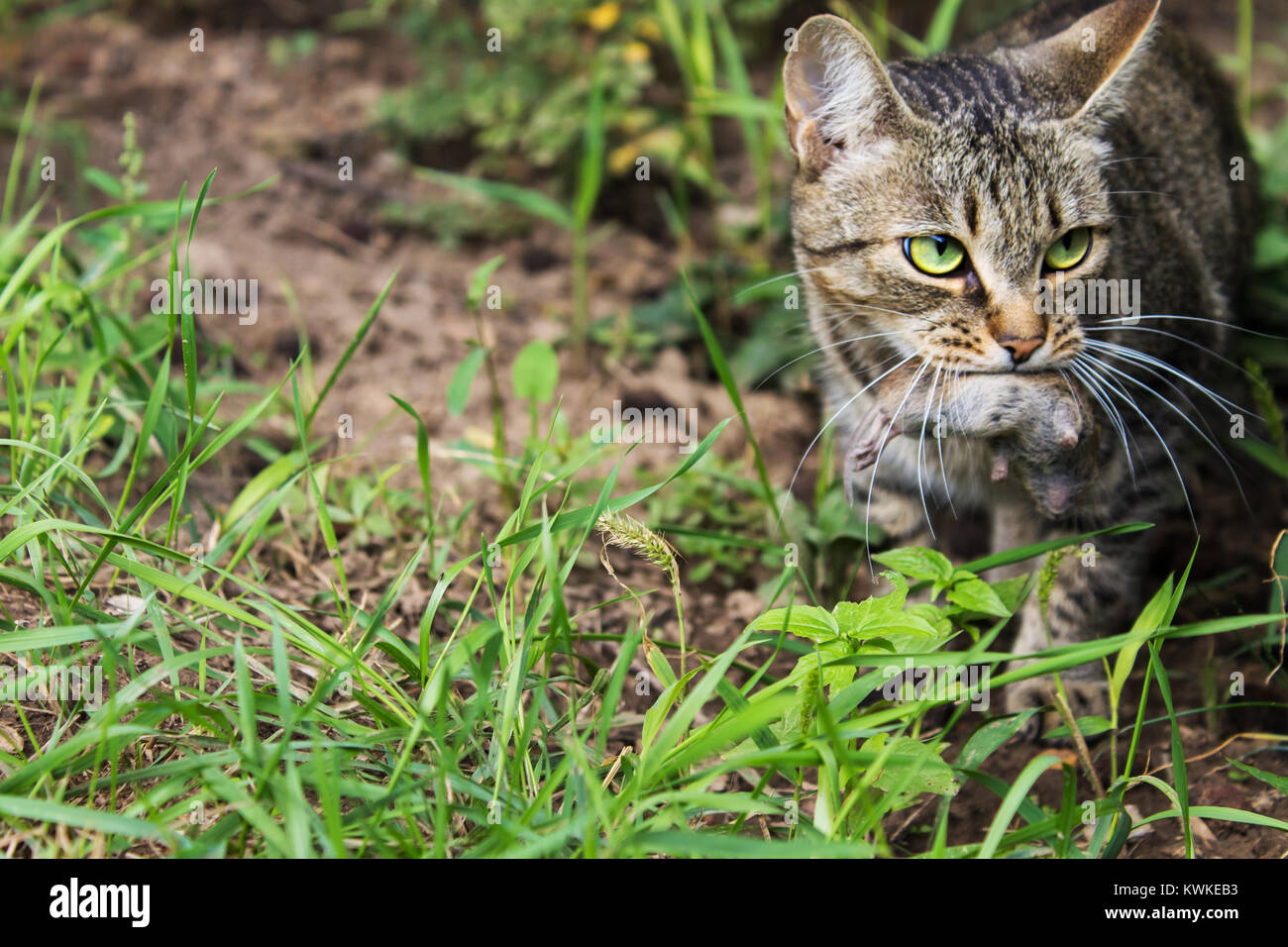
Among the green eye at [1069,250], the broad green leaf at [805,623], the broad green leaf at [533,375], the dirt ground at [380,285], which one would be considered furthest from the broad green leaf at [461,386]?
the green eye at [1069,250]

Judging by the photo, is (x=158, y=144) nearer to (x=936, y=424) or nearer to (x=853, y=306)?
(x=853, y=306)

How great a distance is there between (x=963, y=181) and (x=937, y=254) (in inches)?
7.0

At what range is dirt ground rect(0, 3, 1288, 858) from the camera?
290 centimetres

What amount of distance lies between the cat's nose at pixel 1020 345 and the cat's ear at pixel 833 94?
2.08 ft

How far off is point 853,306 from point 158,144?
356 cm

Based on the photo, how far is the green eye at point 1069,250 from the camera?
2650mm

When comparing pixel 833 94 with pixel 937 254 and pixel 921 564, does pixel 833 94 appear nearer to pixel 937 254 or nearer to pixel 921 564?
pixel 937 254

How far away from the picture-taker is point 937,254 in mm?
2621

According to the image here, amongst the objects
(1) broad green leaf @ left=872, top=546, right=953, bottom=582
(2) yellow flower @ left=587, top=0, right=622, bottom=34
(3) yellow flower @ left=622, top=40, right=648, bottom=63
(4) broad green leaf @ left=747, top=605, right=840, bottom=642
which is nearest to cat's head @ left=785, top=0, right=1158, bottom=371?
(1) broad green leaf @ left=872, top=546, right=953, bottom=582

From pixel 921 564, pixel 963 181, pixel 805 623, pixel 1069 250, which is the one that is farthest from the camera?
pixel 1069 250

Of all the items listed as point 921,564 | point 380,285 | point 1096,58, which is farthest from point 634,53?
point 921,564

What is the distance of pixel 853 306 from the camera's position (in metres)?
2.82

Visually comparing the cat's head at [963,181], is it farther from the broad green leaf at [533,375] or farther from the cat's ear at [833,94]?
the broad green leaf at [533,375]

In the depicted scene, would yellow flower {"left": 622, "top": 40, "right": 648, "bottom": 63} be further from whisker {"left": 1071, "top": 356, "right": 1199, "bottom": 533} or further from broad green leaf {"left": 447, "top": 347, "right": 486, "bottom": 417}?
whisker {"left": 1071, "top": 356, "right": 1199, "bottom": 533}
